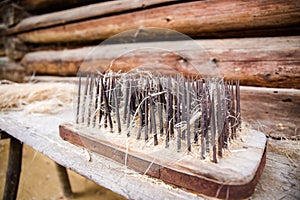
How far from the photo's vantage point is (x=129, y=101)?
0.70 metres

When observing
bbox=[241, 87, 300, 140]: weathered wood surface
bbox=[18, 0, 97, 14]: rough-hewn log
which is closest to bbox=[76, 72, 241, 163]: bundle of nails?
bbox=[241, 87, 300, 140]: weathered wood surface

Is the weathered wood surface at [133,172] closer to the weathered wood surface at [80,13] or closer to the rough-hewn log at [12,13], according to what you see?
the weathered wood surface at [80,13]

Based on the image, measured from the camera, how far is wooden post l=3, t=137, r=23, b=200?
109 centimetres

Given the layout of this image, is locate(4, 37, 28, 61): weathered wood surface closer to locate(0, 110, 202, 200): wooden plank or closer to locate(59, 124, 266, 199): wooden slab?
locate(0, 110, 202, 200): wooden plank

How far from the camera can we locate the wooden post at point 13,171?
1.09 metres

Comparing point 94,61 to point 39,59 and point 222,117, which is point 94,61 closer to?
point 39,59

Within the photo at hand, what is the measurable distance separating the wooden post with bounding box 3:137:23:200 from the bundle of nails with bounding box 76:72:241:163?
1.79 ft

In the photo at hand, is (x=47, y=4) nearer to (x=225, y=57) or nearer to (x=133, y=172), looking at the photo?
(x=225, y=57)

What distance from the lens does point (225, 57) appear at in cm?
115

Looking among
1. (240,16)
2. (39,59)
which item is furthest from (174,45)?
(39,59)

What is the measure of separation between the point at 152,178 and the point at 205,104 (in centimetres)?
24

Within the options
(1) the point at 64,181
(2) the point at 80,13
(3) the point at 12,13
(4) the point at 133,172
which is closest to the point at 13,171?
(1) the point at 64,181

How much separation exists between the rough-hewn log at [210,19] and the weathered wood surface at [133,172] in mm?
589

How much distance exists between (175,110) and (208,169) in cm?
23
